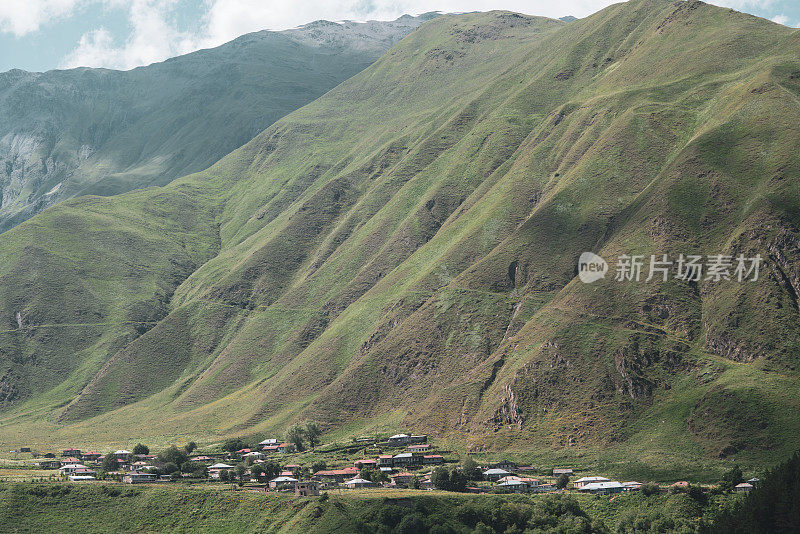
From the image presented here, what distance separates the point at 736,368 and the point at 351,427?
274 feet

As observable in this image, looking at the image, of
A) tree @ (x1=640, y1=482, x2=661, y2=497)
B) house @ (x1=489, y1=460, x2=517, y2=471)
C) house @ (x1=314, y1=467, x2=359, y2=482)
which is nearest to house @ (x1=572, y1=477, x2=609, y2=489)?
tree @ (x1=640, y1=482, x2=661, y2=497)

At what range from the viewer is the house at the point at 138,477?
143750mm

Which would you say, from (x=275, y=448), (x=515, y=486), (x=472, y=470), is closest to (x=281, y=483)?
(x=472, y=470)

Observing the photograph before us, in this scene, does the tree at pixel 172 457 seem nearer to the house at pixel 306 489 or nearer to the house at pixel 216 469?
the house at pixel 216 469

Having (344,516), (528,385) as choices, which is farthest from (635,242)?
(344,516)

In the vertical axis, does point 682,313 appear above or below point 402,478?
above

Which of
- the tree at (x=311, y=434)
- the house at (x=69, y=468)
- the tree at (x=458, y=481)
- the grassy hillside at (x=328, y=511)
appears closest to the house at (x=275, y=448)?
the tree at (x=311, y=434)

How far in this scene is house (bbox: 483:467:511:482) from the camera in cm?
13838

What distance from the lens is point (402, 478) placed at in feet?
456

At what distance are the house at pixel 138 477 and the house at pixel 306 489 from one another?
108 ft

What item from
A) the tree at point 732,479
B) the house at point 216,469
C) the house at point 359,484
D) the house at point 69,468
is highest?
the tree at point 732,479

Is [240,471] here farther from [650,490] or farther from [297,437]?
[650,490]

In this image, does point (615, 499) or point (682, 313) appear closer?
point (615, 499)

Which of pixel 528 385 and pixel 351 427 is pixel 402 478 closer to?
pixel 528 385
